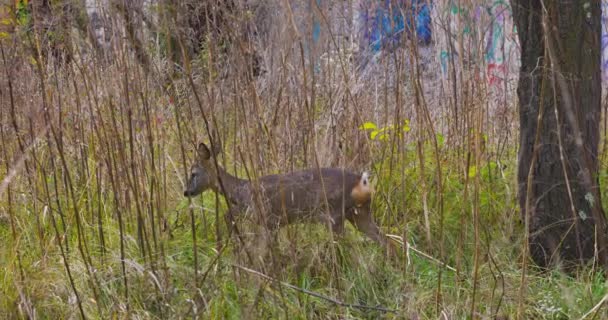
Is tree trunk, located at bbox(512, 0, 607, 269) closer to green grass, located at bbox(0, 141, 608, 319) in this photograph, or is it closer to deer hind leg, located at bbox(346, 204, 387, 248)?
green grass, located at bbox(0, 141, 608, 319)

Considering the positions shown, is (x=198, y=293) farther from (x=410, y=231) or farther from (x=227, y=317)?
(x=410, y=231)

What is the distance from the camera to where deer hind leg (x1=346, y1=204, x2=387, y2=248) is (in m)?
3.61

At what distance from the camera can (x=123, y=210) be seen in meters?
3.36

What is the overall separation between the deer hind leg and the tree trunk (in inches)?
23.6

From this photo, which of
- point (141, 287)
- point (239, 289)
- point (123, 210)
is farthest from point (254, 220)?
point (123, 210)

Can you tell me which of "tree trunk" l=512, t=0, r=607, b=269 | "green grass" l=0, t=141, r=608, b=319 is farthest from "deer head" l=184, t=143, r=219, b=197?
"tree trunk" l=512, t=0, r=607, b=269

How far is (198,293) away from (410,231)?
1.16 metres

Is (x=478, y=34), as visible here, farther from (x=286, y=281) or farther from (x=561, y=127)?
(x=286, y=281)

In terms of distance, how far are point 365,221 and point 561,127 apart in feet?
2.98

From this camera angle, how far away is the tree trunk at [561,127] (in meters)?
3.15

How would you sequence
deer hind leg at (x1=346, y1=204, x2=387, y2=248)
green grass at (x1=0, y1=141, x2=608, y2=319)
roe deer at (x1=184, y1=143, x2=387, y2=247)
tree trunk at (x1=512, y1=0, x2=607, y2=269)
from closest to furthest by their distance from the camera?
green grass at (x1=0, y1=141, x2=608, y2=319)
tree trunk at (x1=512, y1=0, x2=607, y2=269)
roe deer at (x1=184, y1=143, x2=387, y2=247)
deer hind leg at (x1=346, y1=204, x2=387, y2=248)

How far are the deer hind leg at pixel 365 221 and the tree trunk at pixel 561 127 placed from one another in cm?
60

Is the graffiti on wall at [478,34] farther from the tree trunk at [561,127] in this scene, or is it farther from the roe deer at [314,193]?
the roe deer at [314,193]

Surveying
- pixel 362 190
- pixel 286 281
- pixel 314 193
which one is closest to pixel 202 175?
pixel 314 193
